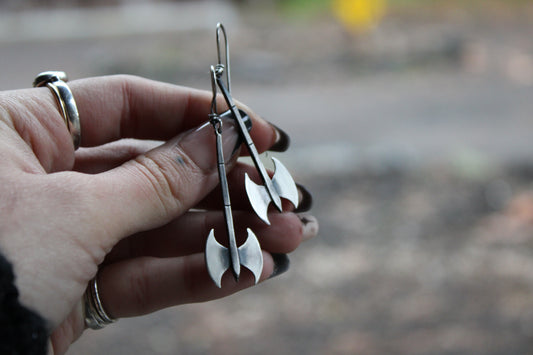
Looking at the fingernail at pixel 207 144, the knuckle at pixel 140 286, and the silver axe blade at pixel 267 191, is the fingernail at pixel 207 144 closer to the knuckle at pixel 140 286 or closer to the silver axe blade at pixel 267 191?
the silver axe blade at pixel 267 191

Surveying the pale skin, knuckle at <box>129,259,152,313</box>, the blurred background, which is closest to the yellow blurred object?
the blurred background

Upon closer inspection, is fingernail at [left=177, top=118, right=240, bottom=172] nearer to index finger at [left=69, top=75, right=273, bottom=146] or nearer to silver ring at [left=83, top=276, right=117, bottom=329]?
index finger at [left=69, top=75, right=273, bottom=146]

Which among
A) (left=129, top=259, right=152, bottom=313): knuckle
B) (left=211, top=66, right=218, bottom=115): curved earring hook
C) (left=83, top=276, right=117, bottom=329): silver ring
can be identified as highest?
(left=211, top=66, right=218, bottom=115): curved earring hook

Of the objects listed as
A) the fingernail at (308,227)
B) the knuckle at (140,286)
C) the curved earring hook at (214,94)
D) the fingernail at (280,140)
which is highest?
the curved earring hook at (214,94)

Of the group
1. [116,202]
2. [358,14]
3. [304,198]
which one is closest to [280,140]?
[304,198]

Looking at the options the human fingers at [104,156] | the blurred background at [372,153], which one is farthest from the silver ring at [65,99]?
the blurred background at [372,153]

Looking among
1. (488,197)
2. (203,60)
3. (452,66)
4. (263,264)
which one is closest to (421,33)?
(452,66)

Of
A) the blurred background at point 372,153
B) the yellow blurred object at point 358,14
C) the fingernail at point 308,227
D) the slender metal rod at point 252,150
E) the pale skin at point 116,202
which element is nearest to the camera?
the pale skin at point 116,202
